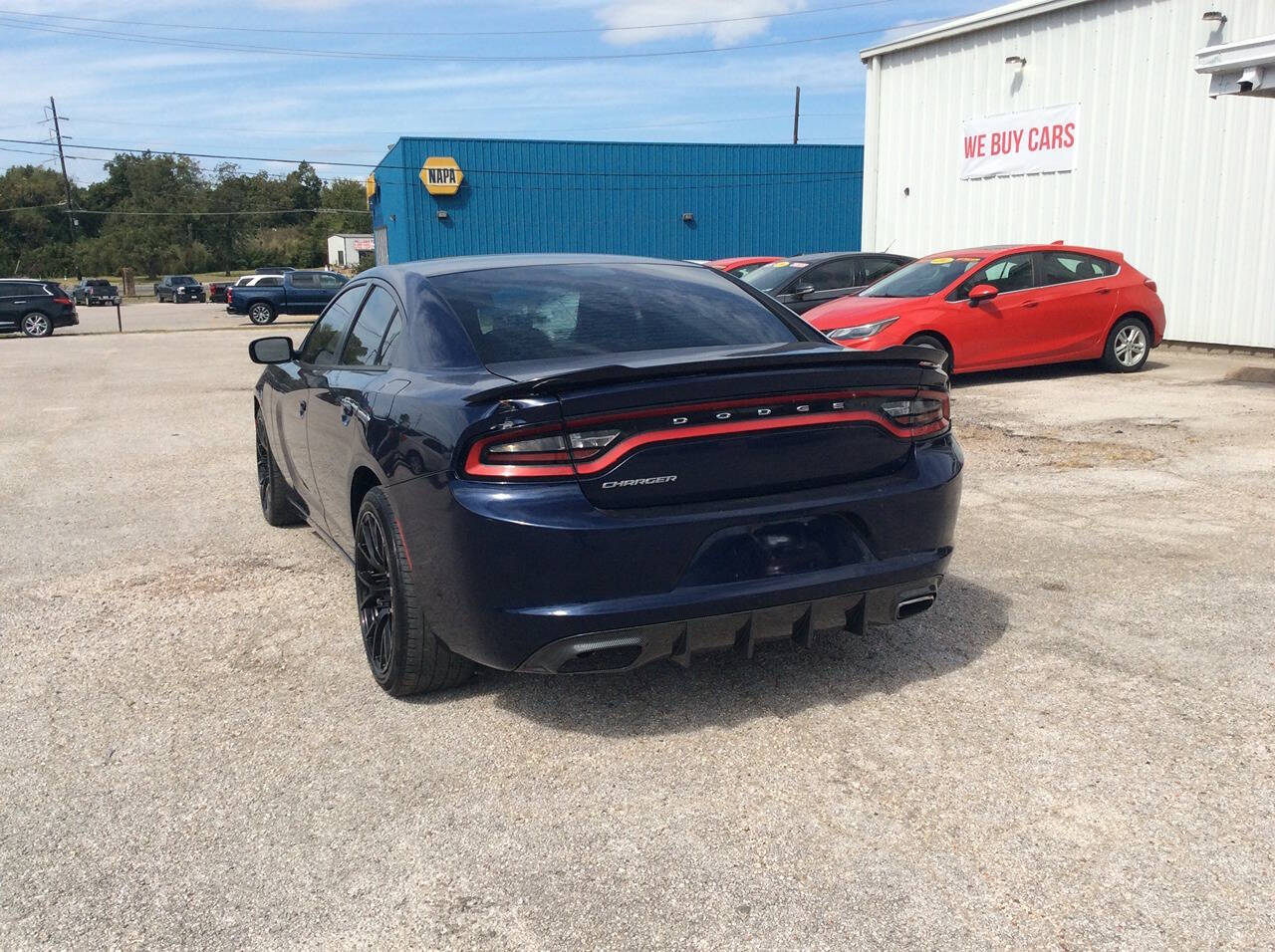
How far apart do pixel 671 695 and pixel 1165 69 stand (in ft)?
48.1

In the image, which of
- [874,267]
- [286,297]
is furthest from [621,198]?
[874,267]

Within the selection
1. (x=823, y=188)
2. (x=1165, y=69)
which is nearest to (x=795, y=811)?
(x=1165, y=69)

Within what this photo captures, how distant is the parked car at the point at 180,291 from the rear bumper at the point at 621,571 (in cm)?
5795

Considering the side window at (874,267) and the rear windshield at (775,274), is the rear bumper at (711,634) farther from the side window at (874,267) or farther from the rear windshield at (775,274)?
the side window at (874,267)

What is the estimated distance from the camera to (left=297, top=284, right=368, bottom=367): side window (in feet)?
16.8

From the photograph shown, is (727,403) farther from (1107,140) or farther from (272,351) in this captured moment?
(1107,140)

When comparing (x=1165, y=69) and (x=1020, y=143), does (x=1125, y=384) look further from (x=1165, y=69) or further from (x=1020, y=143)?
(x=1020, y=143)

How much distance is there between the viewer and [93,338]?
27969 millimetres

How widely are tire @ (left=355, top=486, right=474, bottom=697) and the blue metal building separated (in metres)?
28.1

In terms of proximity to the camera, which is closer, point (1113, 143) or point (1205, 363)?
point (1205, 363)

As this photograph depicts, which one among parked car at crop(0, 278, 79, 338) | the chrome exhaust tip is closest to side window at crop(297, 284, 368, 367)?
the chrome exhaust tip

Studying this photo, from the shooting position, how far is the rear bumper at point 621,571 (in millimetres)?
3205

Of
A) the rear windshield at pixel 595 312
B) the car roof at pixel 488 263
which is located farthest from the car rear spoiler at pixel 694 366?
the car roof at pixel 488 263

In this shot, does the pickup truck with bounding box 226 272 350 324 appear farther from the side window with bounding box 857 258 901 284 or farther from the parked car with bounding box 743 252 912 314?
the side window with bounding box 857 258 901 284
